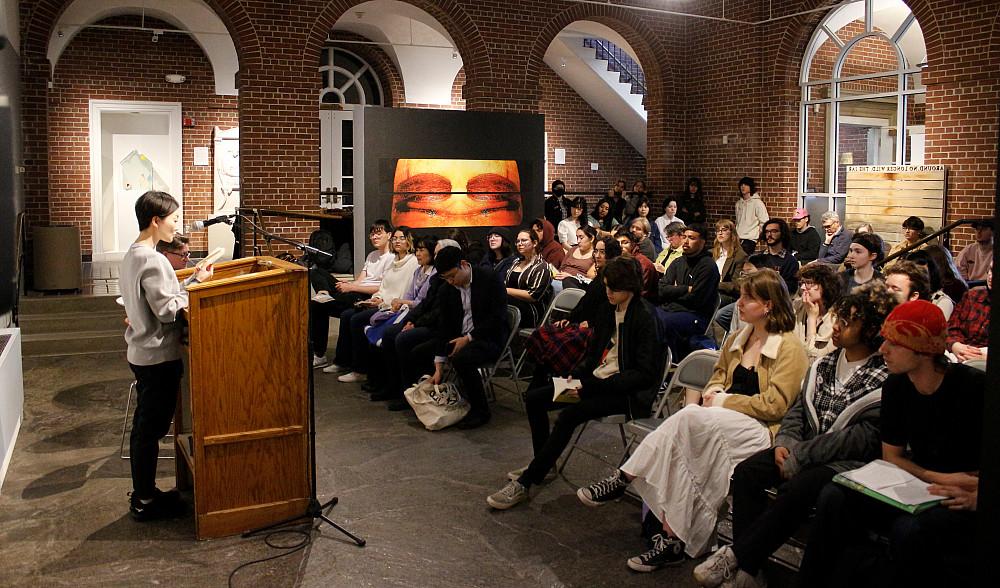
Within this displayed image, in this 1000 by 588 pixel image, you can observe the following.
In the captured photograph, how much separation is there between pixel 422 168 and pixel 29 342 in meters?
4.84

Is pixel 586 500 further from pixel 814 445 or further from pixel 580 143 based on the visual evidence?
pixel 580 143

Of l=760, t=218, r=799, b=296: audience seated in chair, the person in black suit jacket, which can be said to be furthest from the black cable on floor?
l=760, t=218, r=799, b=296: audience seated in chair

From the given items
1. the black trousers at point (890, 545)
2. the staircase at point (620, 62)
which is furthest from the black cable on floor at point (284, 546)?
the staircase at point (620, 62)

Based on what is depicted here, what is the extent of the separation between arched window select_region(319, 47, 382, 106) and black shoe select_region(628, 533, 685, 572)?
1317 cm

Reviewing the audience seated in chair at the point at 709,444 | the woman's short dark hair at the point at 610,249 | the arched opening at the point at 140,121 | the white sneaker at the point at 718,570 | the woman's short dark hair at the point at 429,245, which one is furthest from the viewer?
the arched opening at the point at 140,121

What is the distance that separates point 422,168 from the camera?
1140 cm

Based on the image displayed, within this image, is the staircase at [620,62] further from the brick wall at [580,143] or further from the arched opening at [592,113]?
the brick wall at [580,143]

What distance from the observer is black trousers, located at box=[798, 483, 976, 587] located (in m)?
2.76

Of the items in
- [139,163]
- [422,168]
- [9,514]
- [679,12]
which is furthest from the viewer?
[139,163]

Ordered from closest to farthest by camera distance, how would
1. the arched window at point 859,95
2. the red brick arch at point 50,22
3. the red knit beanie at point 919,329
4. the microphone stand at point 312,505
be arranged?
the red knit beanie at point 919,329, the microphone stand at point 312,505, the red brick arch at point 50,22, the arched window at point 859,95

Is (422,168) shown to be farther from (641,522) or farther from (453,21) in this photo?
(641,522)

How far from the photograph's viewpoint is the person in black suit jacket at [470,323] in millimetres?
5797

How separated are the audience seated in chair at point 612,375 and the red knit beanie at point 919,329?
1.48 meters

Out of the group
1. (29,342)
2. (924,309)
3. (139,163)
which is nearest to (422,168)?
(29,342)
